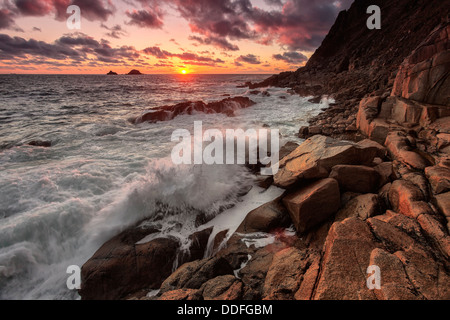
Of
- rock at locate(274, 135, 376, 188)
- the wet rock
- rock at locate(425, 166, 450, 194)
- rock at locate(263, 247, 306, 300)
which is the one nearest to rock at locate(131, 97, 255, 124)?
rock at locate(274, 135, 376, 188)

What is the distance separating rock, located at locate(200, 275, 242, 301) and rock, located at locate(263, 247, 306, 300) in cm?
36

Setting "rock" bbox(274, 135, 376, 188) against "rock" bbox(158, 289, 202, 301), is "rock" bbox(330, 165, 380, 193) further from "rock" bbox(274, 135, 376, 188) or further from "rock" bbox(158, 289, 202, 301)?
"rock" bbox(158, 289, 202, 301)

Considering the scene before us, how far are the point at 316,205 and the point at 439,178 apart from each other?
86.7 inches

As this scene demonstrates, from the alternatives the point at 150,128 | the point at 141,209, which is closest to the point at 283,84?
the point at 150,128

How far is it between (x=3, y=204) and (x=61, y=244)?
97.0 inches

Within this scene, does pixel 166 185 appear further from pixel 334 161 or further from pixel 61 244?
pixel 334 161

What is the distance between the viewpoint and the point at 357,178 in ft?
15.0

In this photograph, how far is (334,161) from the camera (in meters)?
4.91

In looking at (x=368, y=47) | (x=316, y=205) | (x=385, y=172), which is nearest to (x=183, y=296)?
(x=316, y=205)

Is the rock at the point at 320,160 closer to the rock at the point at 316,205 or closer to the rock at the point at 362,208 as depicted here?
the rock at the point at 316,205

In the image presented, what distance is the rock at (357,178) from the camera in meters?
4.55

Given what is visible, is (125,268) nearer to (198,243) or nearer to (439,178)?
(198,243)

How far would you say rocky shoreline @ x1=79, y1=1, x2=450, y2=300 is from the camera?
232 centimetres

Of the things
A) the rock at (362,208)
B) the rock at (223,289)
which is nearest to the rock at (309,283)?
the rock at (223,289)
